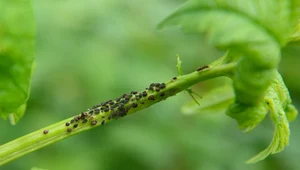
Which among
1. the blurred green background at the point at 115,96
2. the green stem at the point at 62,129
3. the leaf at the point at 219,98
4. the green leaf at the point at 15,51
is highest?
the green leaf at the point at 15,51

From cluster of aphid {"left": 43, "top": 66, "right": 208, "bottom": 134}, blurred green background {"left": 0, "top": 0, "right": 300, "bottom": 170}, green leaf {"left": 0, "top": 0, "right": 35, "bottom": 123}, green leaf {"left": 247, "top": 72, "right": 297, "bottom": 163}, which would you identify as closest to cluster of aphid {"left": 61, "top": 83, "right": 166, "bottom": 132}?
cluster of aphid {"left": 43, "top": 66, "right": 208, "bottom": 134}

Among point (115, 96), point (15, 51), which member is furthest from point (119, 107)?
point (115, 96)

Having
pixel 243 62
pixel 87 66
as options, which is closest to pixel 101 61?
pixel 87 66

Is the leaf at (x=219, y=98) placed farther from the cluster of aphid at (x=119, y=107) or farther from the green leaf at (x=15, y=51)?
the green leaf at (x=15, y=51)

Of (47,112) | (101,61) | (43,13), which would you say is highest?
(43,13)

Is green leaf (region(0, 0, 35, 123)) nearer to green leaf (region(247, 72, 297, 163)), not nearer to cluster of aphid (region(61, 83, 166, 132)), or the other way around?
cluster of aphid (region(61, 83, 166, 132))

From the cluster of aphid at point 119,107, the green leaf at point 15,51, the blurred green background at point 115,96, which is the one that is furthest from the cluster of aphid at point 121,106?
the blurred green background at point 115,96

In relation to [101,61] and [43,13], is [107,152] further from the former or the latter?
[43,13]

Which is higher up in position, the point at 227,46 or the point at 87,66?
the point at 227,46
